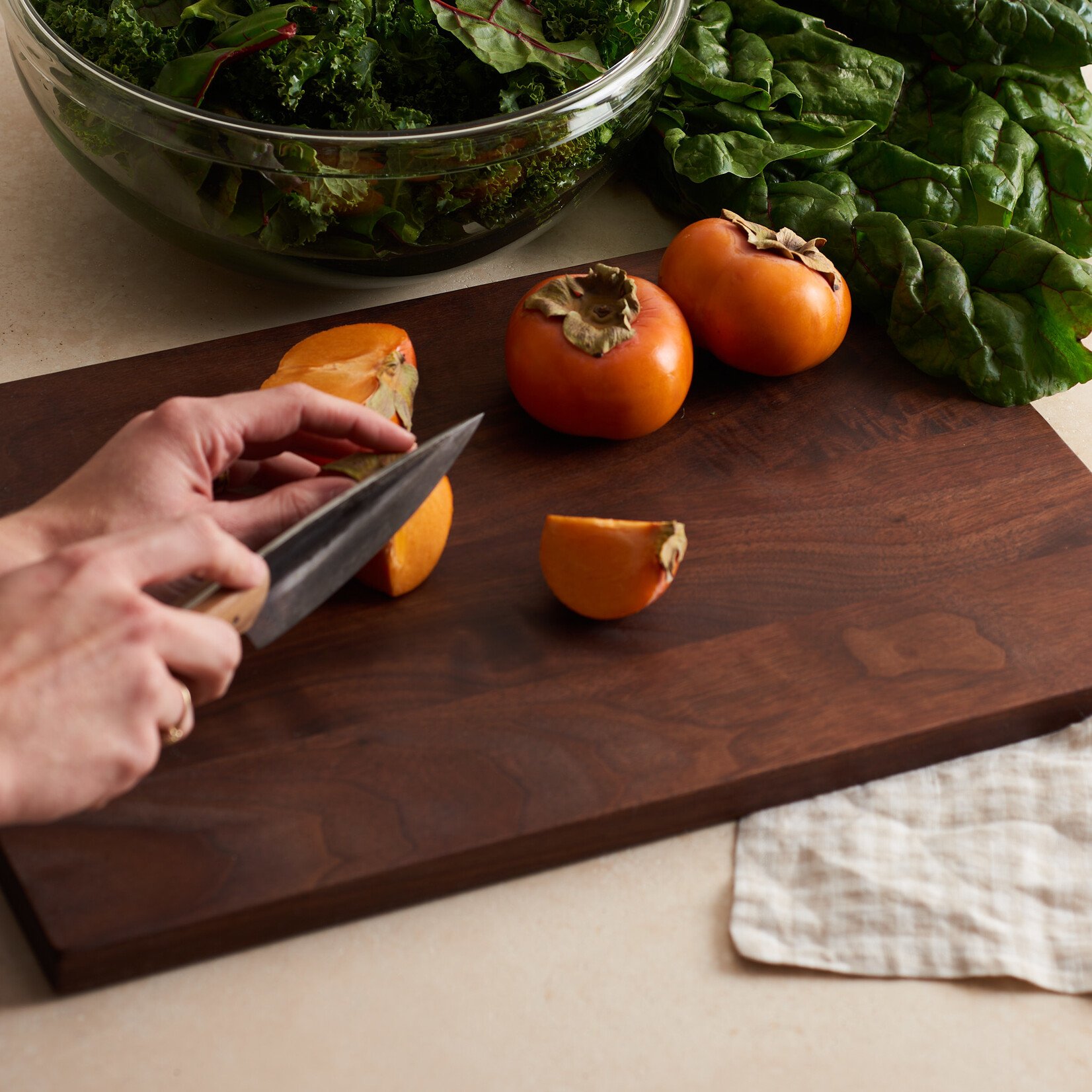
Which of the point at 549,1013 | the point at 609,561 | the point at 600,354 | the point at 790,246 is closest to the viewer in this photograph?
the point at 549,1013

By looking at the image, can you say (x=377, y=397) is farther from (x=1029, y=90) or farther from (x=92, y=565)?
(x=1029, y=90)

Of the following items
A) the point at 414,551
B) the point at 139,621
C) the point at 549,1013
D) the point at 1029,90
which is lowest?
the point at 549,1013

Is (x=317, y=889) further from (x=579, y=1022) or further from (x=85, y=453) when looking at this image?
(x=85, y=453)

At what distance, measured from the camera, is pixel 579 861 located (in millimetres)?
845

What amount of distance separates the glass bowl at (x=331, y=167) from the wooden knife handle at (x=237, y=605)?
45 centimetres

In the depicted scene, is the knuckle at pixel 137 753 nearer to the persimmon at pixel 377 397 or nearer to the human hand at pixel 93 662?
the human hand at pixel 93 662

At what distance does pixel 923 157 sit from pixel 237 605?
1.04 metres

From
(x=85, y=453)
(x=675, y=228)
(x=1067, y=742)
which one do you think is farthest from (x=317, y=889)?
(x=675, y=228)

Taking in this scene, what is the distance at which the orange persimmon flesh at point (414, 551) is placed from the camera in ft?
2.88

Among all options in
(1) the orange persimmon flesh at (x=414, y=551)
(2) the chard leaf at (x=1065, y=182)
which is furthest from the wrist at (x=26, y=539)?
(2) the chard leaf at (x=1065, y=182)

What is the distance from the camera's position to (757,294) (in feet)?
3.45

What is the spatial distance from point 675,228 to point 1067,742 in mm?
765

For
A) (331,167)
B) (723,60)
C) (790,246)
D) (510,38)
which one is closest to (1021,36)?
(723,60)

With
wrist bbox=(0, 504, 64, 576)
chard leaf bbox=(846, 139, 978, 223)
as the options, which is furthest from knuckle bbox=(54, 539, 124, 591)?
chard leaf bbox=(846, 139, 978, 223)
